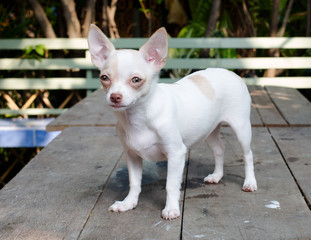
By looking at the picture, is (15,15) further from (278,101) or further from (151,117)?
(151,117)

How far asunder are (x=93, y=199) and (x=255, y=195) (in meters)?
0.89

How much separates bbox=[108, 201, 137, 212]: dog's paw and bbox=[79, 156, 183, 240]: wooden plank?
0.02 metres

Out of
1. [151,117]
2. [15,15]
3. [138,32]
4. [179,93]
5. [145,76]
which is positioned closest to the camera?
[145,76]

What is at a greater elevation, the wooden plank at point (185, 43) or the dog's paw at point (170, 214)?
the dog's paw at point (170, 214)

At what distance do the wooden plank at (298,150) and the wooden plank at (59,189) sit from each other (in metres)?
1.18

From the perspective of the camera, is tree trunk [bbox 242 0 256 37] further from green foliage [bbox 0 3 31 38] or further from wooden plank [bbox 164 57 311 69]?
green foliage [bbox 0 3 31 38]

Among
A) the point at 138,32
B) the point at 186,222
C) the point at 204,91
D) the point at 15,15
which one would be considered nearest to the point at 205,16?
the point at 138,32

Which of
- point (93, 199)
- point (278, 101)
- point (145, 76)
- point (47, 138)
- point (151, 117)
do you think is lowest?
point (47, 138)

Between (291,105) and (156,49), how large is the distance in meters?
3.07

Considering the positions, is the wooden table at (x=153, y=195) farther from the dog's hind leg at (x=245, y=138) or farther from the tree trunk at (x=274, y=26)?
the tree trunk at (x=274, y=26)

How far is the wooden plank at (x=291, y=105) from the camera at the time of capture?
409 cm

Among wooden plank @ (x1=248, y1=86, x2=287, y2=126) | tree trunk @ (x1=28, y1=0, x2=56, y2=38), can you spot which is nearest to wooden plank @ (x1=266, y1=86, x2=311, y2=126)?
wooden plank @ (x1=248, y1=86, x2=287, y2=126)

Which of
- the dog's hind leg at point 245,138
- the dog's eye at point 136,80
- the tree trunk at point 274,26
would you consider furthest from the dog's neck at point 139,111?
the tree trunk at point 274,26

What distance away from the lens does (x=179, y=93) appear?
231cm
